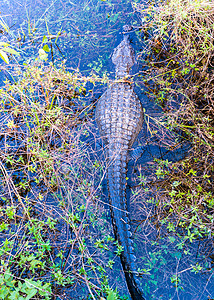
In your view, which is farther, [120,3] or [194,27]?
[120,3]

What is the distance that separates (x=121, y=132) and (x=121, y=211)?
1148mm

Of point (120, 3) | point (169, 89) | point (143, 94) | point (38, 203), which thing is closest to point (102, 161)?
point (38, 203)

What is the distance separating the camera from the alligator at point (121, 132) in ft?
8.41

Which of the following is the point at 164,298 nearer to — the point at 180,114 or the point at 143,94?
the point at 180,114

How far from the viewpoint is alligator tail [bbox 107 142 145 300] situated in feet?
7.98

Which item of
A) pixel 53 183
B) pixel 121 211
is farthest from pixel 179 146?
pixel 53 183

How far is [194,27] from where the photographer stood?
10.2 ft

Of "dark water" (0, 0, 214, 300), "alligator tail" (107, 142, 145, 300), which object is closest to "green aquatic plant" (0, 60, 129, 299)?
"alligator tail" (107, 142, 145, 300)

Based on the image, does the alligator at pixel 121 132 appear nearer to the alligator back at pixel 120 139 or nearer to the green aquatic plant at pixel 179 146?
the alligator back at pixel 120 139

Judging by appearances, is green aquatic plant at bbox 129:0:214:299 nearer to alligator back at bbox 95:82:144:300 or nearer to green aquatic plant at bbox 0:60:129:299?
alligator back at bbox 95:82:144:300

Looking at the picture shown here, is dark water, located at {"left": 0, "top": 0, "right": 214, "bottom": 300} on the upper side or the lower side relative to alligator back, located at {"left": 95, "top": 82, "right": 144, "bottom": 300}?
upper

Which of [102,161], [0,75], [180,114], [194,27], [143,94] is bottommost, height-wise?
[102,161]

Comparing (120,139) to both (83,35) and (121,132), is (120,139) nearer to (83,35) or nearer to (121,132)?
(121,132)

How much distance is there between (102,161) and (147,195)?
33.5 inches
